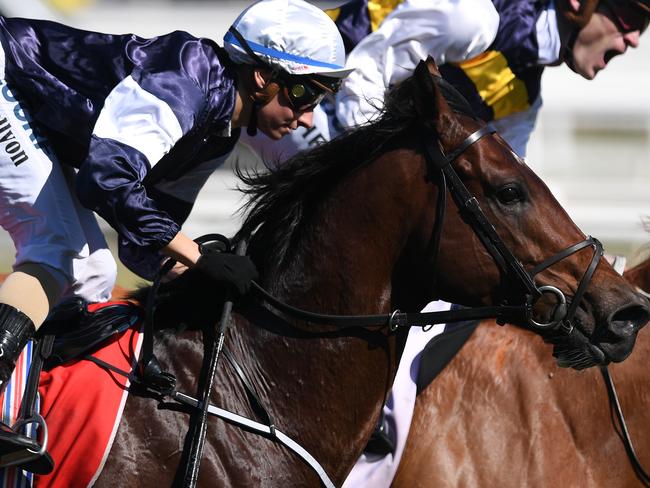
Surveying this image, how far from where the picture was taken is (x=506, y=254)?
3.02m

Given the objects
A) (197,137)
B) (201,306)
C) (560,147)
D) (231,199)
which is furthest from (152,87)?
(560,147)

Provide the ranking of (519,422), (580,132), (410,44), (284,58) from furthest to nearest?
(580,132)
(410,44)
(519,422)
(284,58)

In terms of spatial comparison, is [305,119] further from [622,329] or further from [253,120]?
[622,329]

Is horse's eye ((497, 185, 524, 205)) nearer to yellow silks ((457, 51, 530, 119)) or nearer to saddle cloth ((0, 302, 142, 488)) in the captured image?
saddle cloth ((0, 302, 142, 488))

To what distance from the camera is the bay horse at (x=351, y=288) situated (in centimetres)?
301

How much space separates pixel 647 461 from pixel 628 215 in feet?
21.8

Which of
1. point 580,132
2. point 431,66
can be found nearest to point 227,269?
point 431,66

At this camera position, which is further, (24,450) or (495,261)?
(495,261)

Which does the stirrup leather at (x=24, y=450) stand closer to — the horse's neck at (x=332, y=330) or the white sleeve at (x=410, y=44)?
the horse's neck at (x=332, y=330)

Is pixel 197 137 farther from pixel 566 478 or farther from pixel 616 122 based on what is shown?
pixel 616 122

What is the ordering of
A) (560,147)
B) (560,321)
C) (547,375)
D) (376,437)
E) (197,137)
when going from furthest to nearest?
(560,147), (547,375), (376,437), (197,137), (560,321)

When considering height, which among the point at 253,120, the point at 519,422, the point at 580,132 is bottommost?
the point at 580,132

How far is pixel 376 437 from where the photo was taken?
11.9ft

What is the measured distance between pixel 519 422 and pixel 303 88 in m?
1.34
